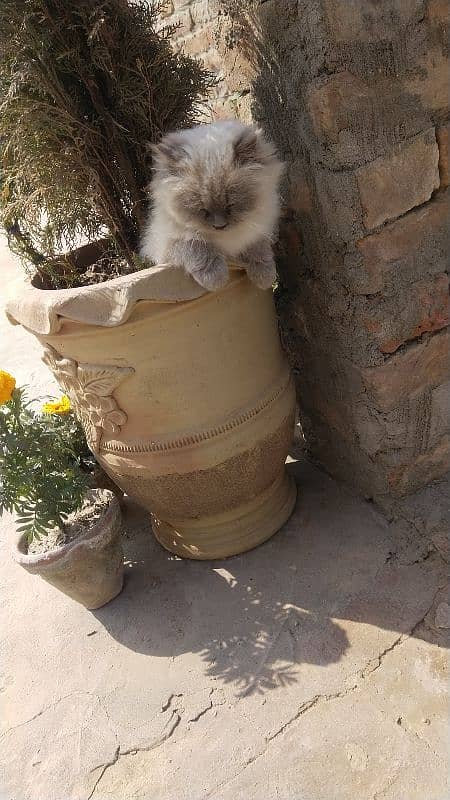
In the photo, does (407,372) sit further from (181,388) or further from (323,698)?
(323,698)

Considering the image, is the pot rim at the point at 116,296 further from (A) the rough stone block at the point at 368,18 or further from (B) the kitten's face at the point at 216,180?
(A) the rough stone block at the point at 368,18

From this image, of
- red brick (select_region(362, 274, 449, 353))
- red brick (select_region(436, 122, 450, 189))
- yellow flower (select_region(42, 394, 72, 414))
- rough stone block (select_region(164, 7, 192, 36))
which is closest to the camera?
red brick (select_region(436, 122, 450, 189))

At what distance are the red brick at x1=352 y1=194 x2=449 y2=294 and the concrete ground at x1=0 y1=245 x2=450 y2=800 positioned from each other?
0.76m

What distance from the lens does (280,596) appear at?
181 cm

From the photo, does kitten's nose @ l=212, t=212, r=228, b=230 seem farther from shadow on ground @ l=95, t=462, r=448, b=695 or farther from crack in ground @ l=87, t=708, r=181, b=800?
crack in ground @ l=87, t=708, r=181, b=800

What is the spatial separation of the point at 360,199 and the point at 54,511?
4.38 feet

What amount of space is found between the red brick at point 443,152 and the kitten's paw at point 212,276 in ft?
2.38

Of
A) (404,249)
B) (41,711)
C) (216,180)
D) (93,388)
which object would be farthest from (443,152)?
(41,711)

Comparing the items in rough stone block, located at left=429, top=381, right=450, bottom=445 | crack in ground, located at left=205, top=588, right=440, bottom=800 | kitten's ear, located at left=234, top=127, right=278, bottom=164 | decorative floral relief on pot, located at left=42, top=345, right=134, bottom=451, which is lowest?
crack in ground, located at left=205, top=588, right=440, bottom=800

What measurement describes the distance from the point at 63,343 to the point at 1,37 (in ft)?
2.73

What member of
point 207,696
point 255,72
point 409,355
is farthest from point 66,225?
point 207,696

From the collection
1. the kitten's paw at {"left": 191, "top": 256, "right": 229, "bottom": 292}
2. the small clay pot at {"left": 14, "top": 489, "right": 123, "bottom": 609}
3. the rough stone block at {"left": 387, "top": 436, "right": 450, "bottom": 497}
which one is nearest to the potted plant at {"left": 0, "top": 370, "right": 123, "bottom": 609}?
the small clay pot at {"left": 14, "top": 489, "right": 123, "bottom": 609}

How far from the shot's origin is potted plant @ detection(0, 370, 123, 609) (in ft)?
5.82

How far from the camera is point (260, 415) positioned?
180cm
